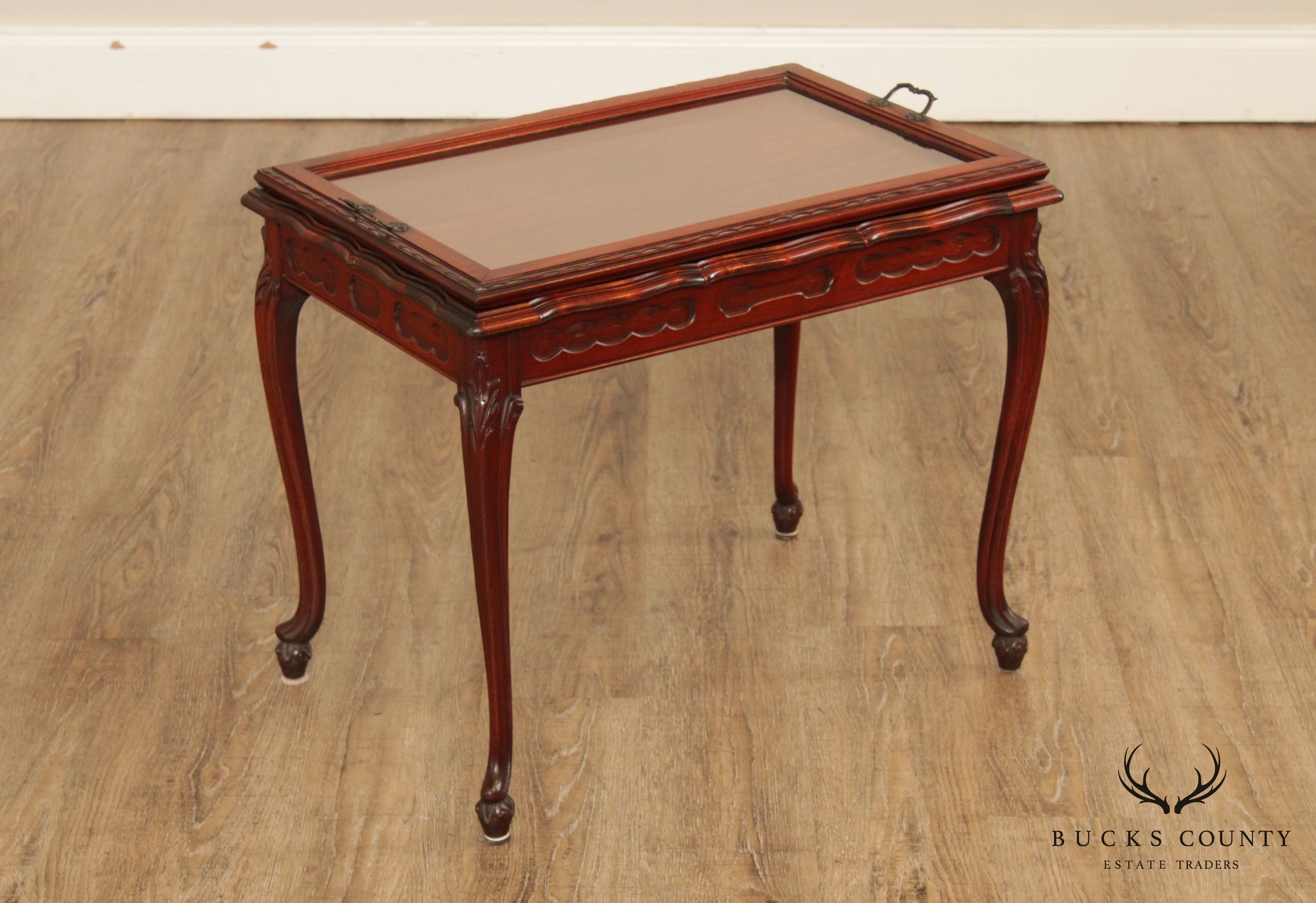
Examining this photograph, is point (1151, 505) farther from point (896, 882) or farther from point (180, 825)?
point (180, 825)

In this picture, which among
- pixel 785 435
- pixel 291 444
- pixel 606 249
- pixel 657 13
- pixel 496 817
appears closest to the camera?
pixel 606 249

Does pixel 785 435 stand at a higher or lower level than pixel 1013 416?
lower

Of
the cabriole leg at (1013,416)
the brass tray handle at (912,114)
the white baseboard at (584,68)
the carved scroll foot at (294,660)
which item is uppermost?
the brass tray handle at (912,114)

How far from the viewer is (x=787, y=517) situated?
2389 millimetres

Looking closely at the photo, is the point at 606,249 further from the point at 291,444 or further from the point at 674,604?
the point at 674,604

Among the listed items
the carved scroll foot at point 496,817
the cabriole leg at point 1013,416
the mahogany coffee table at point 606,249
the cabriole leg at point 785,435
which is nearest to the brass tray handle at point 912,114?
A: the mahogany coffee table at point 606,249

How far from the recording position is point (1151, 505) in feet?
8.13

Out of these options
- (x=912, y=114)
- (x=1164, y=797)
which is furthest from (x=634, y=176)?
(x=1164, y=797)

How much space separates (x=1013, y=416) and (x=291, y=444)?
89 cm

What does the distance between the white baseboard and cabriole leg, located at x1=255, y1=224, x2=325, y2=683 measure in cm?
215

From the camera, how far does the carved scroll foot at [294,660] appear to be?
81.4 inches

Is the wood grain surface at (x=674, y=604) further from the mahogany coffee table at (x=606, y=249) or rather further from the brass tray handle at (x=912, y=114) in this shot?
the brass tray handle at (x=912, y=114)

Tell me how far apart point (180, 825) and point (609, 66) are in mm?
2598

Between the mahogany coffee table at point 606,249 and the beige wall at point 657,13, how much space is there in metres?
1.97
